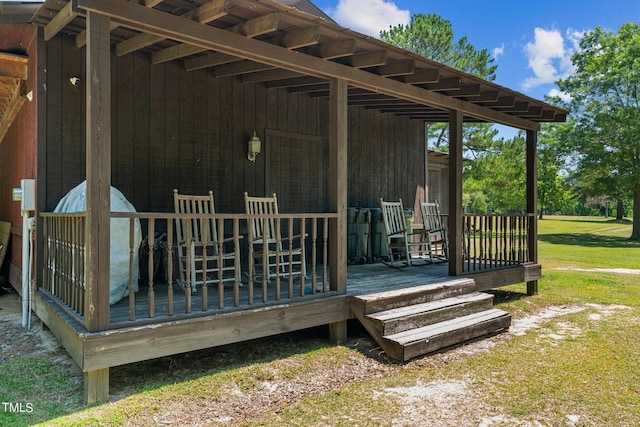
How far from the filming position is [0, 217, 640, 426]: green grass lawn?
2865mm

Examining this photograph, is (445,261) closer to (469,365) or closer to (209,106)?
(469,365)

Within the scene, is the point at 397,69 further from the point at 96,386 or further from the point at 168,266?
the point at 96,386

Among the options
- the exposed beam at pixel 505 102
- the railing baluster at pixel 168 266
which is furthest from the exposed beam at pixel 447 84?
the railing baluster at pixel 168 266

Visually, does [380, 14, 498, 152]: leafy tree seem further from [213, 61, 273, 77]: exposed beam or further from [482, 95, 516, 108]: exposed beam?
[213, 61, 273, 77]: exposed beam

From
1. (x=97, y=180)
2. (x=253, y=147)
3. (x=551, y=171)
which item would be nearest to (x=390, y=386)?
(x=97, y=180)

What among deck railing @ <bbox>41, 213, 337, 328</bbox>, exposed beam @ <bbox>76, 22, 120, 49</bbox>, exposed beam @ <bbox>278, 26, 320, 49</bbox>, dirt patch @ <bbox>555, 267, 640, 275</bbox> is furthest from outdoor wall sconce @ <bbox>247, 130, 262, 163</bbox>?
dirt patch @ <bbox>555, 267, 640, 275</bbox>

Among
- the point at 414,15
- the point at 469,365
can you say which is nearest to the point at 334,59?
the point at 469,365

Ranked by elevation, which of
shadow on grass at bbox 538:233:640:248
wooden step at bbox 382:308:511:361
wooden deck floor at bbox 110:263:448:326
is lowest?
shadow on grass at bbox 538:233:640:248

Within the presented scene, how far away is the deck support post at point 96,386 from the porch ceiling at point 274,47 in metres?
2.24

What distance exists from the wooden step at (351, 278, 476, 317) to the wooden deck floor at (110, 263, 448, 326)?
0.18 meters

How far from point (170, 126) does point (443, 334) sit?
11.3 feet

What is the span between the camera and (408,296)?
454 cm

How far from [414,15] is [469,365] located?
71.1 ft

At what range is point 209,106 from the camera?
209 inches
